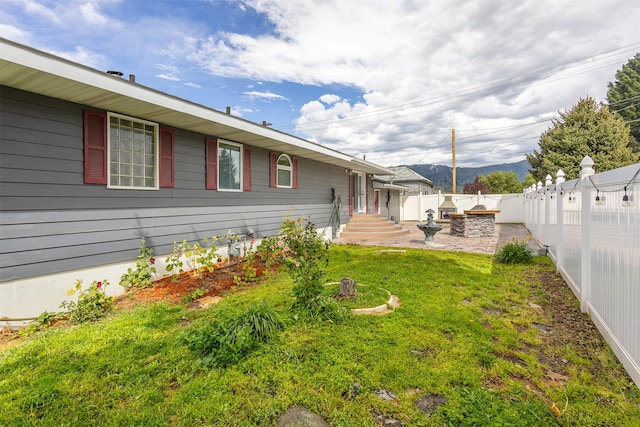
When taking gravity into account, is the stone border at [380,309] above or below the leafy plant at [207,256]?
below

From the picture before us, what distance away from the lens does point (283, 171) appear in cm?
886

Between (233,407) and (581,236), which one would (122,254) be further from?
(581,236)

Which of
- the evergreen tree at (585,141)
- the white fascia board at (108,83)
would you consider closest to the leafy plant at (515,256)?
the white fascia board at (108,83)

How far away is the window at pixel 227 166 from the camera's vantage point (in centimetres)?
637

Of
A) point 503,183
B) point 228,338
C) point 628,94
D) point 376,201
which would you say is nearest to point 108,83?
point 228,338

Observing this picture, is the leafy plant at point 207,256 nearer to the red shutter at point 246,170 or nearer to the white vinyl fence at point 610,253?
the red shutter at point 246,170

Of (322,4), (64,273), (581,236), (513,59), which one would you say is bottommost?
(64,273)

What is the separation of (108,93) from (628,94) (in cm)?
3665

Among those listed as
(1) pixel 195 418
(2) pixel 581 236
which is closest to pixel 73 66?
(1) pixel 195 418

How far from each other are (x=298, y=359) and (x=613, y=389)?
2.33 m

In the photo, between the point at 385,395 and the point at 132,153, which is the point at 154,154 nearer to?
the point at 132,153

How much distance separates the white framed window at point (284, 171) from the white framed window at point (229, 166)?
1621mm

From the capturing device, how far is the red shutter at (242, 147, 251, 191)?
23.8 ft

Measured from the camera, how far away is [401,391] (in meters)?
2.06
